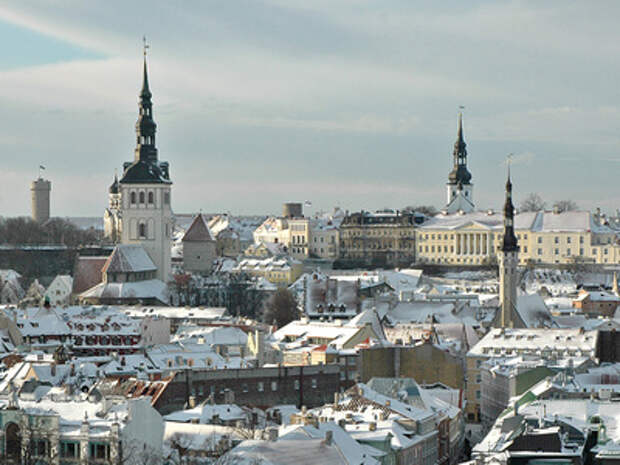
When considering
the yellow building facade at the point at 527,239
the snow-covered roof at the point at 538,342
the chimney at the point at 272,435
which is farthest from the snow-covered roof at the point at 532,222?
the chimney at the point at 272,435

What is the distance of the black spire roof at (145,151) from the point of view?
122688 millimetres

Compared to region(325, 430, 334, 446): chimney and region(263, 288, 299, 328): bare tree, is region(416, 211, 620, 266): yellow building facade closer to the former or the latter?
region(263, 288, 299, 328): bare tree

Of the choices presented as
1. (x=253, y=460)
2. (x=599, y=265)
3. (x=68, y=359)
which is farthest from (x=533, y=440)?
(x=599, y=265)

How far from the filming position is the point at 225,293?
118 m

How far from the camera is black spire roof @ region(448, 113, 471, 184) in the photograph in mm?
187000

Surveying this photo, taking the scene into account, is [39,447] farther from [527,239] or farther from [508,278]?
[527,239]

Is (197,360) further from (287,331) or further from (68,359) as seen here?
(287,331)

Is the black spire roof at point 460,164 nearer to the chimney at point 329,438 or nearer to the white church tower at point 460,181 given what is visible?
the white church tower at point 460,181

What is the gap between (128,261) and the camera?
113688 mm

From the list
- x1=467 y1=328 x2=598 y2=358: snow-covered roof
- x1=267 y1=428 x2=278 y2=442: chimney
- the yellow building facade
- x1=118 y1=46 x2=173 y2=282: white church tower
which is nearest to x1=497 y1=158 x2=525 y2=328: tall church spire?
x1=467 y1=328 x2=598 y2=358: snow-covered roof

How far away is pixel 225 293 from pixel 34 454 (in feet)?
255

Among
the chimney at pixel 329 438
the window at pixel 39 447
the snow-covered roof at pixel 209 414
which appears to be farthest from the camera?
the snow-covered roof at pixel 209 414

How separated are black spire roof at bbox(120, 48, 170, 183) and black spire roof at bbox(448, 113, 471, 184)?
6855cm

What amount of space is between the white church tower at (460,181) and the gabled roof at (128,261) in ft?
240
